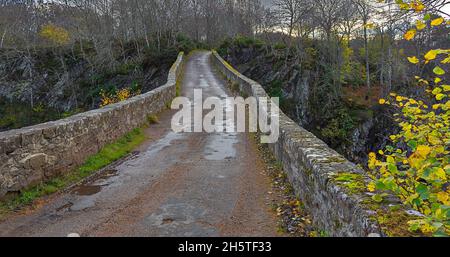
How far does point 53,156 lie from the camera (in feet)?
22.2

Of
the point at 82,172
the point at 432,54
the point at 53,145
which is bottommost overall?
the point at 82,172

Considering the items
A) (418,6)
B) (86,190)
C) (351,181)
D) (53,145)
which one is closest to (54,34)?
(53,145)

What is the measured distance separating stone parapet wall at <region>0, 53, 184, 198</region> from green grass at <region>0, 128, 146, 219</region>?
11cm

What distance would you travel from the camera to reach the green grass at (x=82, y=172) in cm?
579

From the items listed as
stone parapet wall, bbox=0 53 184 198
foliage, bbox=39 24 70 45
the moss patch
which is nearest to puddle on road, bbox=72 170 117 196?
stone parapet wall, bbox=0 53 184 198

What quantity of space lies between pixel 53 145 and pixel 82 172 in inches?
36.6

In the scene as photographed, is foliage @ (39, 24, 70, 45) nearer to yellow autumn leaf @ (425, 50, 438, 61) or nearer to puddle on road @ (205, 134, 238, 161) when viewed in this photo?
puddle on road @ (205, 134, 238, 161)

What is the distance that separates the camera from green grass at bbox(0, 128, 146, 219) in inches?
228

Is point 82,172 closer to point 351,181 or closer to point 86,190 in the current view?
point 86,190

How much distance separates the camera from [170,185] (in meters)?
6.77

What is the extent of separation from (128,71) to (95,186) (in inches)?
1271
